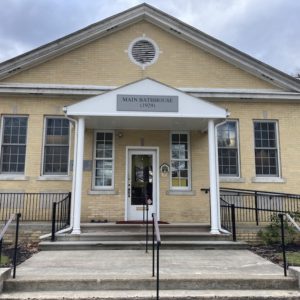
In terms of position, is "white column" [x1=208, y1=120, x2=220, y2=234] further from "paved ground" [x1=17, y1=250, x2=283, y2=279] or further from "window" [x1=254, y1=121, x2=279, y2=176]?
"window" [x1=254, y1=121, x2=279, y2=176]

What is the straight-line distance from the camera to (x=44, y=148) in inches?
472

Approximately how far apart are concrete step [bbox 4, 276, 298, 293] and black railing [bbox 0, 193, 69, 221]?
239 inches

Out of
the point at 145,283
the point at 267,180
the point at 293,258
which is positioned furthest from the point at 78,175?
the point at 267,180

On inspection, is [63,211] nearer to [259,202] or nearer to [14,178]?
[14,178]

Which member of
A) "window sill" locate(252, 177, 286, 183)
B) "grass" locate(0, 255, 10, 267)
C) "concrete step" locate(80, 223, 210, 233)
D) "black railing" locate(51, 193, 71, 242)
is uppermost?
"window sill" locate(252, 177, 286, 183)

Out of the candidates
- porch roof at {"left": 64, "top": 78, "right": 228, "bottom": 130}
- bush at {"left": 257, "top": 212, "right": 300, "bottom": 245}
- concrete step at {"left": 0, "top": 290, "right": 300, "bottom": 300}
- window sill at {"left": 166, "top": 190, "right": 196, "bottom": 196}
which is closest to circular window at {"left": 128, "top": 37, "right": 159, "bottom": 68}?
porch roof at {"left": 64, "top": 78, "right": 228, "bottom": 130}

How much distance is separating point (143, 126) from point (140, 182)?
1.96 m

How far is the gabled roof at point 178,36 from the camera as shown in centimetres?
1249

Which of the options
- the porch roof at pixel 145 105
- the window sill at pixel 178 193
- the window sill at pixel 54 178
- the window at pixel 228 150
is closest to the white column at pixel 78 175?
the porch roof at pixel 145 105

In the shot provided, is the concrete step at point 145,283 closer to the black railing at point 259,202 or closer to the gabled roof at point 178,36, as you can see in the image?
the black railing at point 259,202

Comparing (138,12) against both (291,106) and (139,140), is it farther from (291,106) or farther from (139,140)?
(291,106)

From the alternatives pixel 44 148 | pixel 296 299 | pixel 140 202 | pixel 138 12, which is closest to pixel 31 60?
pixel 44 148

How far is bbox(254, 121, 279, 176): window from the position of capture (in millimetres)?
12422

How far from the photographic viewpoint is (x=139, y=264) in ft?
22.2
